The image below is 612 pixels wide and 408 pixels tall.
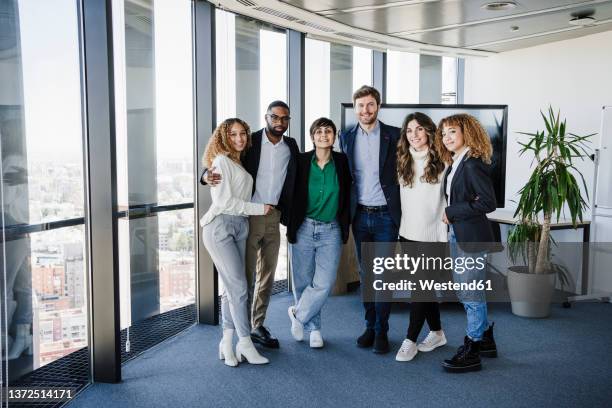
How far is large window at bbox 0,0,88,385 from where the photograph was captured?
8.07ft

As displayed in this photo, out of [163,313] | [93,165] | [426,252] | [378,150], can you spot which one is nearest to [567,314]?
[426,252]

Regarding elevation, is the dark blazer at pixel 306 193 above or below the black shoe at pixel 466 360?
above

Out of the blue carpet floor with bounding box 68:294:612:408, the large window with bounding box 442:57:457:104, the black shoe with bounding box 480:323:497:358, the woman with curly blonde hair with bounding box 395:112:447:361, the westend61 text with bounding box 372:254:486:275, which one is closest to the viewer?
the blue carpet floor with bounding box 68:294:612:408

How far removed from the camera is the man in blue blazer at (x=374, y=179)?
3277 mm

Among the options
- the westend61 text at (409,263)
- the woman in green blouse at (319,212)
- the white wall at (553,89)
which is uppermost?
the white wall at (553,89)

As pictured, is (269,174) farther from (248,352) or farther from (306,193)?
(248,352)

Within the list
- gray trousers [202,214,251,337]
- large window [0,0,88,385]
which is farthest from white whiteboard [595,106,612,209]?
large window [0,0,88,385]

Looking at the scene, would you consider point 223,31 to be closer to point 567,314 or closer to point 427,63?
point 427,63

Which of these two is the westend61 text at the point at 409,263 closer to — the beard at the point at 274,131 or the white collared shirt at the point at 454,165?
the white collared shirt at the point at 454,165

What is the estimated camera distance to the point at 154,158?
379cm

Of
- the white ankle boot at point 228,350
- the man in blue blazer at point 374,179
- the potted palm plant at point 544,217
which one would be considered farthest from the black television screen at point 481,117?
the white ankle boot at point 228,350

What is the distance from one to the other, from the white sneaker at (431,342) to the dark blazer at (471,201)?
0.79 m

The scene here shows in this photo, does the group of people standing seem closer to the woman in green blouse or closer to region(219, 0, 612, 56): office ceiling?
the woman in green blouse

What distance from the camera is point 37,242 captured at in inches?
106
